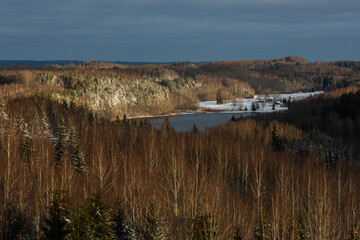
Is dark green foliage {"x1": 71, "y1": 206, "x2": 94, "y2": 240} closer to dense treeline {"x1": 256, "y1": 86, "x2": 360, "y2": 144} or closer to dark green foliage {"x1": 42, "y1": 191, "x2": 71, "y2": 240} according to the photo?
dark green foliage {"x1": 42, "y1": 191, "x2": 71, "y2": 240}

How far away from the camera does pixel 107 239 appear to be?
18.7 meters

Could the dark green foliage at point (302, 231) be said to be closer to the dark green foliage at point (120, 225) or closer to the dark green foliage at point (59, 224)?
the dark green foliage at point (120, 225)

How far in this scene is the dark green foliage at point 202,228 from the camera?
57.0 ft

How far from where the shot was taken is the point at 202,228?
18.3 meters

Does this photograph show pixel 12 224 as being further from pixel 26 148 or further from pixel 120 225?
pixel 26 148

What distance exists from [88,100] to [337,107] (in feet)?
391

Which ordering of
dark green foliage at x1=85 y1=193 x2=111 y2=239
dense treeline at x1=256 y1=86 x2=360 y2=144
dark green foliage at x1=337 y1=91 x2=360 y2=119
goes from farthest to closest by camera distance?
dark green foliage at x1=337 y1=91 x2=360 y2=119 → dense treeline at x1=256 y1=86 x2=360 y2=144 → dark green foliage at x1=85 y1=193 x2=111 y2=239

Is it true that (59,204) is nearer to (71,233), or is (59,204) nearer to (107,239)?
(71,233)

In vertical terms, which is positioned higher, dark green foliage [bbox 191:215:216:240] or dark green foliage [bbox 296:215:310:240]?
dark green foliage [bbox 191:215:216:240]

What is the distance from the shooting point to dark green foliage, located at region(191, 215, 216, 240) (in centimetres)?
1738

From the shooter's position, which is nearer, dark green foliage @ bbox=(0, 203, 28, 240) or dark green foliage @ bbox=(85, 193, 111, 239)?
dark green foliage @ bbox=(85, 193, 111, 239)

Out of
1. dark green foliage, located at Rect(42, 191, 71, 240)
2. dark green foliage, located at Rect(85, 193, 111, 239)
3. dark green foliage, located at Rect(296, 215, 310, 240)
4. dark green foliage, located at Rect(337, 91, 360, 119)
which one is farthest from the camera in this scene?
dark green foliage, located at Rect(337, 91, 360, 119)

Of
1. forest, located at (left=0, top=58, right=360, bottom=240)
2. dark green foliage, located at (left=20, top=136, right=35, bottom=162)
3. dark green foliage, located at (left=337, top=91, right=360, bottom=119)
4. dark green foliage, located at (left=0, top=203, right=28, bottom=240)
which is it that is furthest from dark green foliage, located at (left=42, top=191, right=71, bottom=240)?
dark green foliage, located at (left=337, top=91, right=360, bottom=119)

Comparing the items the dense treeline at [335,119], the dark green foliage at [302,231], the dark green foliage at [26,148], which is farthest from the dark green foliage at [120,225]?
the dense treeline at [335,119]
